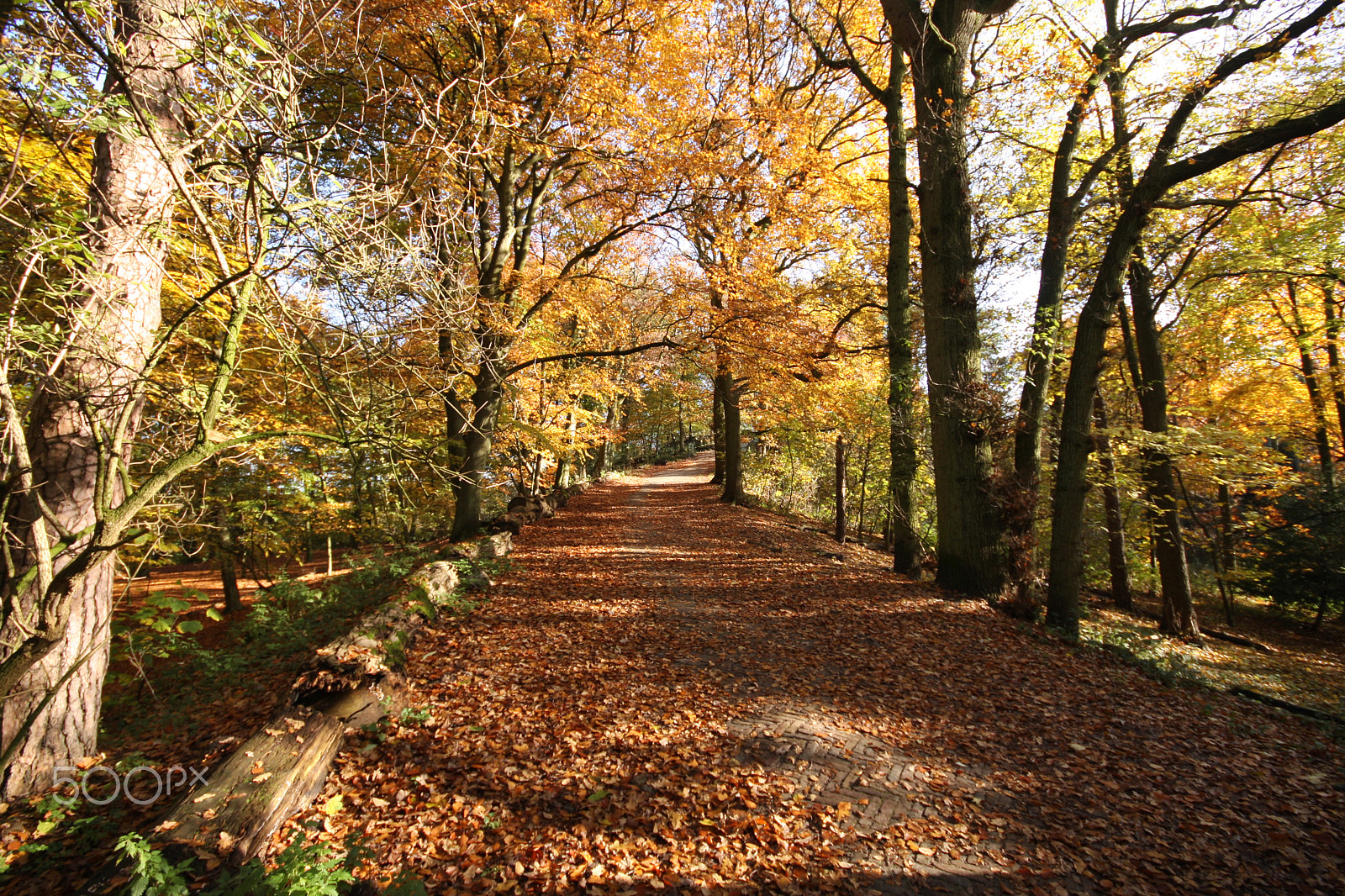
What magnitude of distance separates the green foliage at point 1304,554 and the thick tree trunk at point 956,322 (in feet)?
30.7

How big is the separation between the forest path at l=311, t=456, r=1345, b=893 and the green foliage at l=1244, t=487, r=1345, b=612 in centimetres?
1004

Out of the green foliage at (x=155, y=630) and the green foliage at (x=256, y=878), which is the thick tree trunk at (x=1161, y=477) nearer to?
the green foliage at (x=256, y=878)

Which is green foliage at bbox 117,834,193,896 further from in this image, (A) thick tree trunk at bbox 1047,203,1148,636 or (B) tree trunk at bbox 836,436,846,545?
(B) tree trunk at bbox 836,436,846,545

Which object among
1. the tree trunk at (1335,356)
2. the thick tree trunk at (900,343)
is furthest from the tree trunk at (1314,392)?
the thick tree trunk at (900,343)

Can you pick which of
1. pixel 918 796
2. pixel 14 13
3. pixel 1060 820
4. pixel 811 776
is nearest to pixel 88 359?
pixel 14 13

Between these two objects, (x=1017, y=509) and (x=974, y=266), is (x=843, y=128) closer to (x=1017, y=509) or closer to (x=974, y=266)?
(x=974, y=266)

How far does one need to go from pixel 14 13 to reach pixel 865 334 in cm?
1589

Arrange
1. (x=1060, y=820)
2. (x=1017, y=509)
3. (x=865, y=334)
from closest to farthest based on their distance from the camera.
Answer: (x=1060, y=820) → (x=1017, y=509) → (x=865, y=334)

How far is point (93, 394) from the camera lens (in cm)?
333

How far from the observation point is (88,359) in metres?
3.33

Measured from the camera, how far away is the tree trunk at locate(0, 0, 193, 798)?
332 cm

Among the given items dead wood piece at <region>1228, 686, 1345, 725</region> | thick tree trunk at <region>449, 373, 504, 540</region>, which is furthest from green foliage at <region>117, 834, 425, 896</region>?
dead wood piece at <region>1228, 686, 1345, 725</region>

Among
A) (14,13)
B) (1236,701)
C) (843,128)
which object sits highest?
(843,128)

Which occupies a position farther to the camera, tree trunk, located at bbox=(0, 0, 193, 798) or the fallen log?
the fallen log
